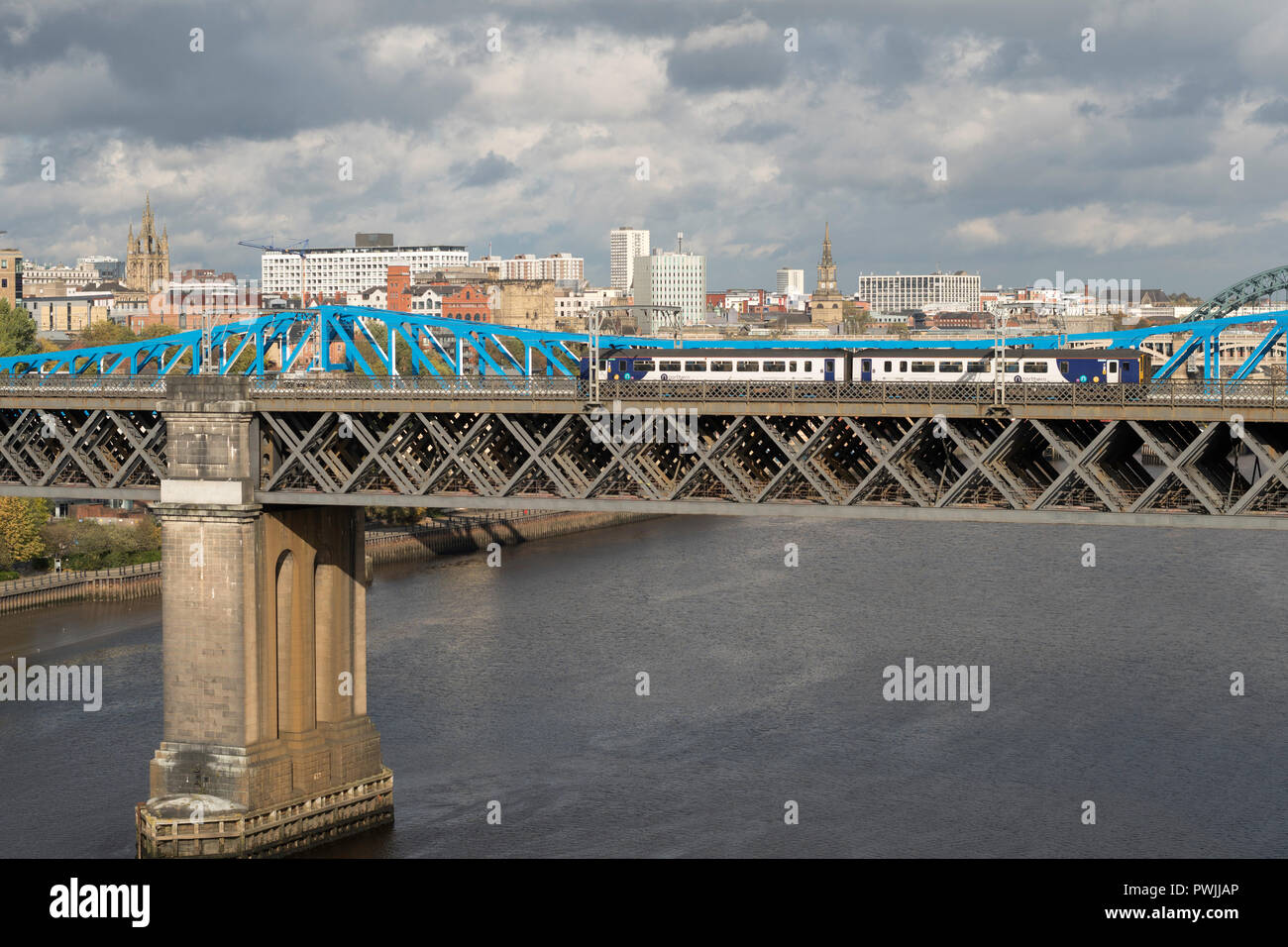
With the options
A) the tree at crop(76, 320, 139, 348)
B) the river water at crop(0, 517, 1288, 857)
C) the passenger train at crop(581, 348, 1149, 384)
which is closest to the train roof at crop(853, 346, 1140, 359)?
the passenger train at crop(581, 348, 1149, 384)

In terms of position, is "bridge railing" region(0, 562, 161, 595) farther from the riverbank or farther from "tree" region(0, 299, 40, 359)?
"tree" region(0, 299, 40, 359)

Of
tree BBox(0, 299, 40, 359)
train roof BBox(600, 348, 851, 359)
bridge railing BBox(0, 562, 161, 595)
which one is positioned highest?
tree BBox(0, 299, 40, 359)

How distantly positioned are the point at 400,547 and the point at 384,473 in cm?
4859

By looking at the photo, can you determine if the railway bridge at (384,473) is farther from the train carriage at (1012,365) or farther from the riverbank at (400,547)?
the riverbank at (400,547)

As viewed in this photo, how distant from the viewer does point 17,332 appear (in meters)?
112

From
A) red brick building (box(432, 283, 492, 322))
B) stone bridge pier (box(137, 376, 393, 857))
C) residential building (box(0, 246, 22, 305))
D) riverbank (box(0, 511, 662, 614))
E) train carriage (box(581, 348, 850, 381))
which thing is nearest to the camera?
stone bridge pier (box(137, 376, 393, 857))

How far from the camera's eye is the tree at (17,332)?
10795cm

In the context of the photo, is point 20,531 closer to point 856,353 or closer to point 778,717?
point 778,717

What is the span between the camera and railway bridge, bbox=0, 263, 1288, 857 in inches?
1256

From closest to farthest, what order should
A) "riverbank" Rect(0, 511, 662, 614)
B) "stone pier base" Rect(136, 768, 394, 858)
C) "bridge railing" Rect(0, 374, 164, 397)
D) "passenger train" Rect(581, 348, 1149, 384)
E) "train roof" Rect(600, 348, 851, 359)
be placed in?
1. "stone pier base" Rect(136, 768, 394, 858)
2. "passenger train" Rect(581, 348, 1149, 384)
3. "train roof" Rect(600, 348, 851, 359)
4. "bridge railing" Rect(0, 374, 164, 397)
5. "riverbank" Rect(0, 511, 662, 614)

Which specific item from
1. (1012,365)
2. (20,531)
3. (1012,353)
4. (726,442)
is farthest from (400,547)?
(726,442)

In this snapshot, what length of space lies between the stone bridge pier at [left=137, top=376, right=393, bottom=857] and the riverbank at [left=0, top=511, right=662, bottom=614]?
117ft
